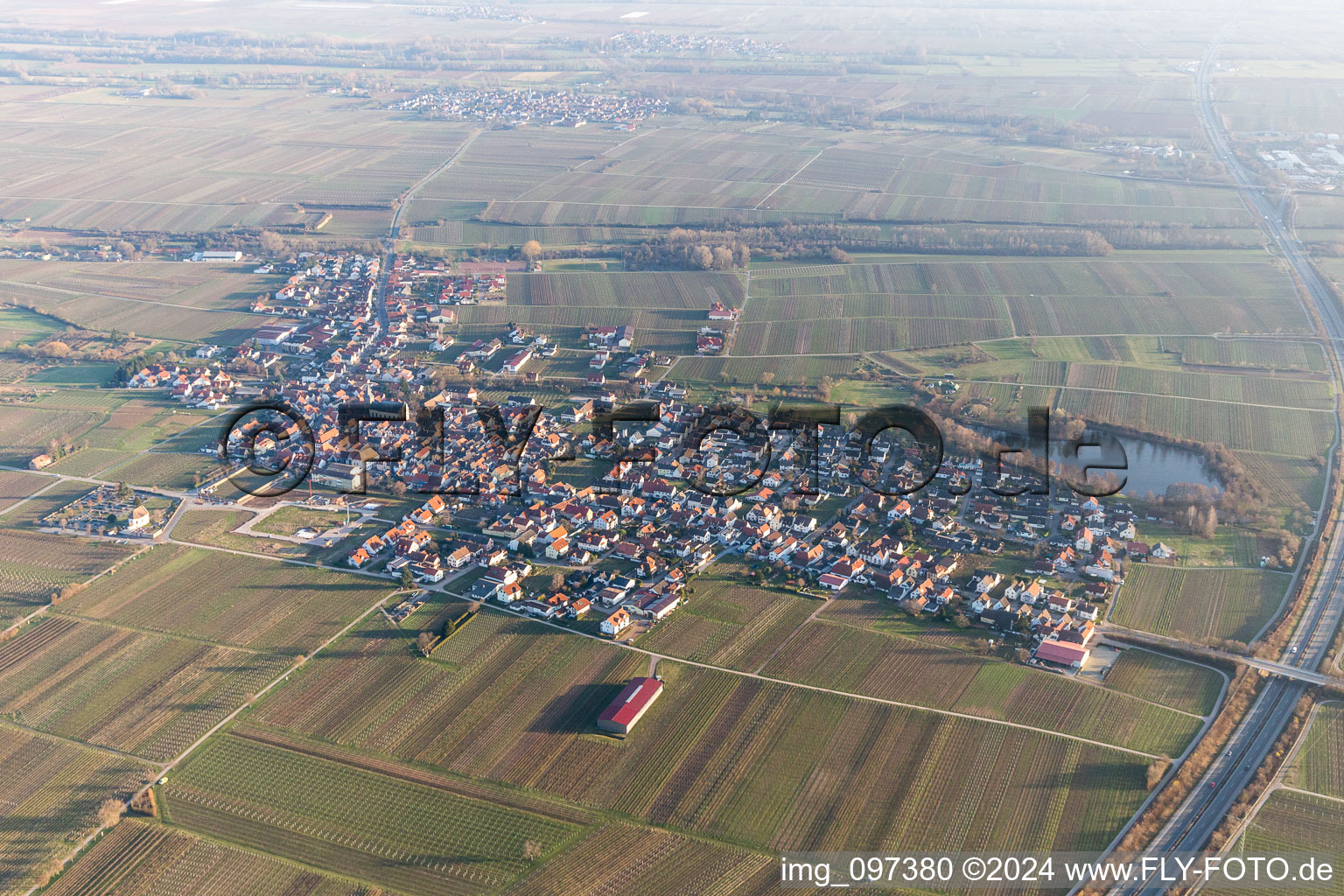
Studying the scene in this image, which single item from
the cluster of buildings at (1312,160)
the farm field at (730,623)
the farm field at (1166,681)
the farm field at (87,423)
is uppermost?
the cluster of buildings at (1312,160)

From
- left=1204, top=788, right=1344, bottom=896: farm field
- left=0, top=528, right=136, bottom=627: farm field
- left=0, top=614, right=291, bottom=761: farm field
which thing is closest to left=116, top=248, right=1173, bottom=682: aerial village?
left=0, top=614, right=291, bottom=761: farm field

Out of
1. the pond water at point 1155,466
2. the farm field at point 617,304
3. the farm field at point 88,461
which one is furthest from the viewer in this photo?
the farm field at point 617,304

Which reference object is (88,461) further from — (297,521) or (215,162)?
(215,162)

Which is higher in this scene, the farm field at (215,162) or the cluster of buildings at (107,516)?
the farm field at (215,162)

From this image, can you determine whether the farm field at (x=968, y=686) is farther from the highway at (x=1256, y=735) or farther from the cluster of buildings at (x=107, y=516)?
the cluster of buildings at (x=107, y=516)

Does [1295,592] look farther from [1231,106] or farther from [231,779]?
[1231,106]

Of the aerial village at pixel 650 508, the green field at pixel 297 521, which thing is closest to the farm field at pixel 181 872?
the aerial village at pixel 650 508
